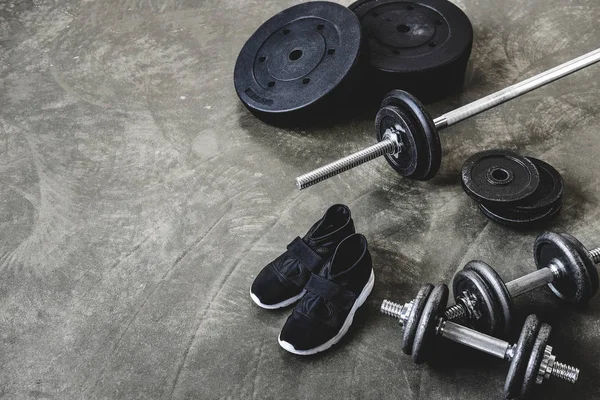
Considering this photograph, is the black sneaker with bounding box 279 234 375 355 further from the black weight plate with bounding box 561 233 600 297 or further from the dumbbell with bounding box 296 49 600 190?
the black weight plate with bounding box 561 233 600 297

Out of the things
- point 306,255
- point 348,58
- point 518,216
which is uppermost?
point 348,58

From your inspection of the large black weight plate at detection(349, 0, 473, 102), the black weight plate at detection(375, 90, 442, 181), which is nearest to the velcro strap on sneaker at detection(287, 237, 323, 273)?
the black weight plate at detection(375, 90, 442, 181)

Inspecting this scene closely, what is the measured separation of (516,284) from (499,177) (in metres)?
0.39

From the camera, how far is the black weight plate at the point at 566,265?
1376 mm

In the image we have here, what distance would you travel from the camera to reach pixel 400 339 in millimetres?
1502

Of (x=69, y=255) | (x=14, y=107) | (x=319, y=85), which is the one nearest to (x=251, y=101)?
(x=319, y=85)

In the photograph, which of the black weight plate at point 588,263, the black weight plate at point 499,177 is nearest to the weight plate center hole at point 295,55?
the black weight plate at point 499,177

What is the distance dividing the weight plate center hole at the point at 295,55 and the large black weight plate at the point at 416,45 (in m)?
0.23

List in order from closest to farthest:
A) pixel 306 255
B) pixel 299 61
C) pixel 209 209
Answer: pixel 306 255, pixel 209 209, pixel 299 61

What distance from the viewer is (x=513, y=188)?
1.67 m

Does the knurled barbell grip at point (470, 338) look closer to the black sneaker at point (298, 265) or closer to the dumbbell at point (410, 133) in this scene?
the black sneaker at point (298, 265)

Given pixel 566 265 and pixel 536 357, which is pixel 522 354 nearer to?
pixel 536 357

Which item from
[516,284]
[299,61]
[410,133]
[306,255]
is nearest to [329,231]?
[306,255]

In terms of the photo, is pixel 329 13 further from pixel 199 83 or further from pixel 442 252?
pixel 442 252
